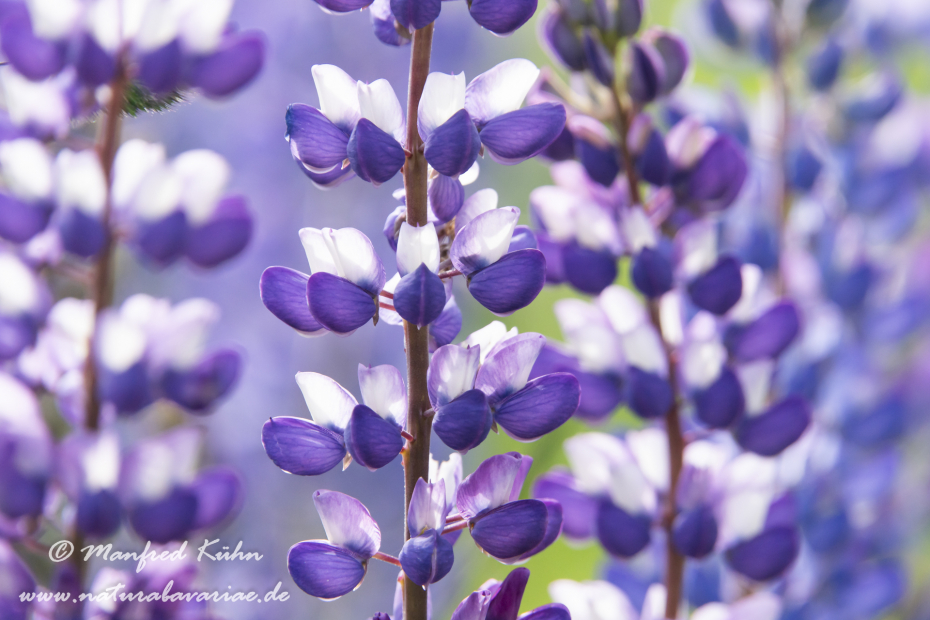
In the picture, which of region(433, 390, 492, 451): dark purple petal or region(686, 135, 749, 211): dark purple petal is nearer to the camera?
region(433, 390, 492, 451): dark purple petal

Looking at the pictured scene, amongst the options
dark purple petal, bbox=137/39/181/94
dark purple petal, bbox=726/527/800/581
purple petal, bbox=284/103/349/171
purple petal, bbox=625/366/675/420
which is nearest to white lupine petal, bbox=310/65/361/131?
purple petal, bbox=284/103/349/171

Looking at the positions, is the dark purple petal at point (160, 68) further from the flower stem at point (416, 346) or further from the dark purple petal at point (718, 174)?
the dark purple petal at point (718, 174)

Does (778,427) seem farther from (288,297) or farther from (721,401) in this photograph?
(288,297)

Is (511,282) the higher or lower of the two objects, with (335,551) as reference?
higher

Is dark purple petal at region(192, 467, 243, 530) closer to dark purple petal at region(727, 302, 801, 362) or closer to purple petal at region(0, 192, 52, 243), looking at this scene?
purple petal at region(0, 192, 52, 243)

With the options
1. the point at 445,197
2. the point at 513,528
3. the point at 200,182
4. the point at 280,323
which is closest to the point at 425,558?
the point at 513,528

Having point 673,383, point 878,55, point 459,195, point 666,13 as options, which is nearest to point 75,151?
point 459,195
